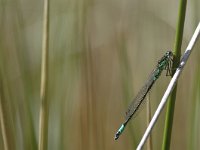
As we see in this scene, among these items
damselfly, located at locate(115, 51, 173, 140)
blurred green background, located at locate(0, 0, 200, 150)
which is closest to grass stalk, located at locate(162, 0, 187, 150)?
damselfly, located at locate(115, 51, 173, 140)

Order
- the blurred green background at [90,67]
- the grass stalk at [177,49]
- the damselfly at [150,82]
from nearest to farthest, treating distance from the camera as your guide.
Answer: the grass stalk at [177,49]
the damselfly at [150,82]
the blurred green background at [90,67]

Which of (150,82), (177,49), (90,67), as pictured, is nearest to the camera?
(177,49)

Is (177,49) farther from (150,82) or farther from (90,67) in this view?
(90,67)

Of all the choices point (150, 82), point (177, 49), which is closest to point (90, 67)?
point (150, 82)

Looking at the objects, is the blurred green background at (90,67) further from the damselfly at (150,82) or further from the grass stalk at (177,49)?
the grass stalk at (177,49)

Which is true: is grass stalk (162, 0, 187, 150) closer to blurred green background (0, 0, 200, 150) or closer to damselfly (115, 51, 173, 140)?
damselfly (115, 51, 173, 140)

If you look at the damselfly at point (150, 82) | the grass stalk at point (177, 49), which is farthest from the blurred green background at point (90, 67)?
the grass stalk at point (177, 49)

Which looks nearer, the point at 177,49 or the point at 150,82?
the point at 177,49

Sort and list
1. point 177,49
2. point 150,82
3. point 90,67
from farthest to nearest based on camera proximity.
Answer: point 90,67
point 150,82
point 177,49

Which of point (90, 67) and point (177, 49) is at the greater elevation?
point (177, 49)
